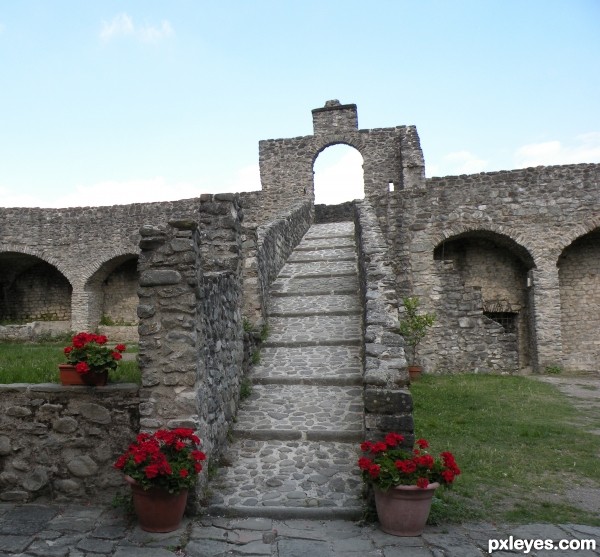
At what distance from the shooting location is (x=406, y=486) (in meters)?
4.32

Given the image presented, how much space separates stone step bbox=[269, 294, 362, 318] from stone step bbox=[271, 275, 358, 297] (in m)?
0.14

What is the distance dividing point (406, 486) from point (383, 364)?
1354 millimetres

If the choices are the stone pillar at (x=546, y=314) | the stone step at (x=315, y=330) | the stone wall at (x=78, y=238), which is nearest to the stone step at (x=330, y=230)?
the stone wall at (x=78, y=238)

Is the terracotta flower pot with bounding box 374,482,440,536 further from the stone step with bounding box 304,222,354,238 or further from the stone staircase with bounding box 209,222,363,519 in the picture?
the stone step with bounding box 304,222,354,238

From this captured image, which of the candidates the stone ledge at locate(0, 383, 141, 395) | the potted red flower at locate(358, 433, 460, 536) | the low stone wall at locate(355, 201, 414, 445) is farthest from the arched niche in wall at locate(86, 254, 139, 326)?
the potted red flower at locate(358, 433, 460, 536)

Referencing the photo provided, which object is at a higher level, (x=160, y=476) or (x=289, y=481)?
(x=160, y=476)

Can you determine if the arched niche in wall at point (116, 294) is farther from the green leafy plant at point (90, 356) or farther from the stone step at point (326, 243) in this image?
the green leafy plant at point (90, 356)

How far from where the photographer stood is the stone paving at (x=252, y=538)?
4.08 m

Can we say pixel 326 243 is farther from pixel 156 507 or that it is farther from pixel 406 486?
pixel 156 507

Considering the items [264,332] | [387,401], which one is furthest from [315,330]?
[387,401]

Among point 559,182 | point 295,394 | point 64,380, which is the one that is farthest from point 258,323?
point 559,182

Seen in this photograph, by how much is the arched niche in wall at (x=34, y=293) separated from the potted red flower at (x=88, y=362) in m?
16.2

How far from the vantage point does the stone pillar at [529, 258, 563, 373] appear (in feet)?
45.0

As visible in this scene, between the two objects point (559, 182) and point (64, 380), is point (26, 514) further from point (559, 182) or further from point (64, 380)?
point (559, 182)
